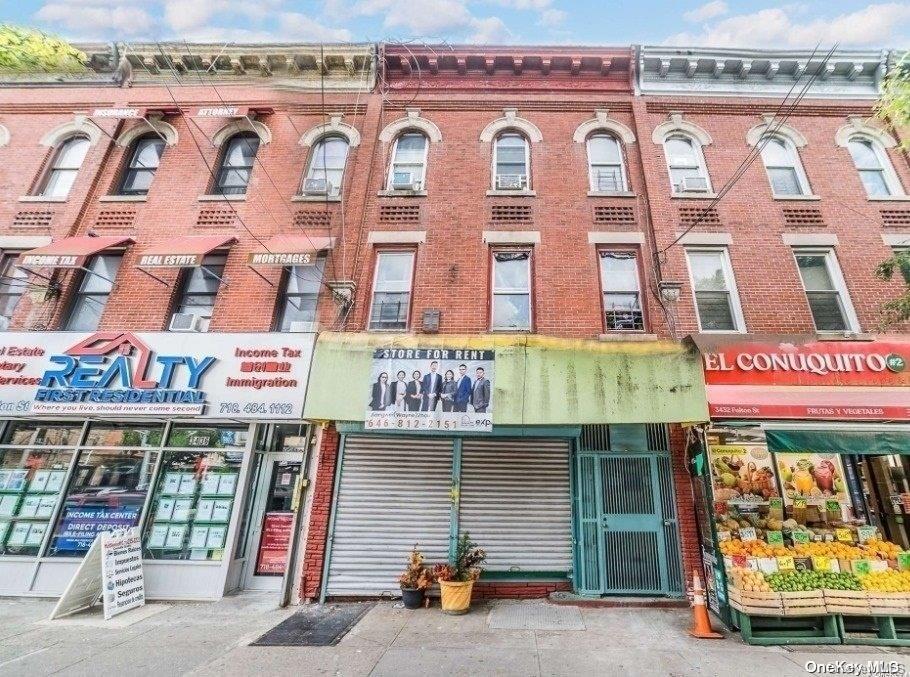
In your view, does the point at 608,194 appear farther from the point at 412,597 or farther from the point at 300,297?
the point at 412,597

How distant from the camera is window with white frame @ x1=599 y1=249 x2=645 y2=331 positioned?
880cm

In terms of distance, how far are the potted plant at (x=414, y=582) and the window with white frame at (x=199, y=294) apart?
6.24 m

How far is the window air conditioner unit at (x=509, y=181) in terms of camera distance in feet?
33.1

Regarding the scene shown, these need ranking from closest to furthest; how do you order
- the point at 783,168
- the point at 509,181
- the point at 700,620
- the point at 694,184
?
the point at 700,620 < the point at 694,184 < the point at 783,168 < the point at 509,181

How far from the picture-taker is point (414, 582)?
695cm

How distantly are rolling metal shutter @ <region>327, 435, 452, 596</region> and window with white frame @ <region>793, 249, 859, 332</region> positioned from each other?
8135 millimetres

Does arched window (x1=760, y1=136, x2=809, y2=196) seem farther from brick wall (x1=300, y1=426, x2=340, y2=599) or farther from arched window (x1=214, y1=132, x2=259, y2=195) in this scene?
arched window (x1=214, y1=132, x2=259, y2=195)

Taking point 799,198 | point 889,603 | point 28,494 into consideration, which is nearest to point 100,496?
point 28,494

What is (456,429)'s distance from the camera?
6.98m

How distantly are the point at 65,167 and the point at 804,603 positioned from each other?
17271 mm

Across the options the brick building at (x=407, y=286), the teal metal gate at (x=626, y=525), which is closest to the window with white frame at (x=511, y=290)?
the brick building at (x=407, y=286)

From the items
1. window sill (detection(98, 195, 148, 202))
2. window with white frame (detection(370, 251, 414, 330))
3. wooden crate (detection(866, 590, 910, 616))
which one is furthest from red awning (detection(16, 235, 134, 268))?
wooden crate (detection(866, 590, 910, 616))

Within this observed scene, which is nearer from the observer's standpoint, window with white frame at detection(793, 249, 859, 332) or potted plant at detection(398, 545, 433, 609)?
potted plant at detection(398, 545, 433, 609)

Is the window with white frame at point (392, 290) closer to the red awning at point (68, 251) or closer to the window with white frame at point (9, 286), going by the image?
the red awning at point (68, 251)
